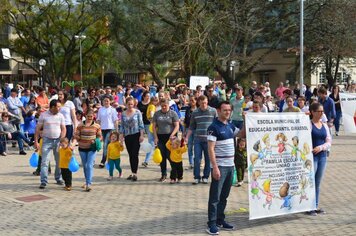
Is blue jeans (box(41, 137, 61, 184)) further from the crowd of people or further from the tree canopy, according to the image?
the tree canopy

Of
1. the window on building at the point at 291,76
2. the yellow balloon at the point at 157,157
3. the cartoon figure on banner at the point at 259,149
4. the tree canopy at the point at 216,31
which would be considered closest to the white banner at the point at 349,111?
the yellow balloon at the point at 157,157

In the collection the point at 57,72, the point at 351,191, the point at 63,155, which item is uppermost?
the point at 57,72

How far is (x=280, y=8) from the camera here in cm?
3688

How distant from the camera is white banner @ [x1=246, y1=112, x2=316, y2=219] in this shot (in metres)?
6.97

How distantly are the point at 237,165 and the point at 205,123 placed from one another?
3.22 ft

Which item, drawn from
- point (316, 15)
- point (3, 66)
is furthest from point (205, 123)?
point (3, 66)

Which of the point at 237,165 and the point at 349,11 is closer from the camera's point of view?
the point at 237,165

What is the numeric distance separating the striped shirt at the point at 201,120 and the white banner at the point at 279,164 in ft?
8.41

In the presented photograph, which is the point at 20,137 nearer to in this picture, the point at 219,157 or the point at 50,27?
the point at 219,157

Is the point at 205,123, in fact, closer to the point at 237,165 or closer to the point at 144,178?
the point at 237,165

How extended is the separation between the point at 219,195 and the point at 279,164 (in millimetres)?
968

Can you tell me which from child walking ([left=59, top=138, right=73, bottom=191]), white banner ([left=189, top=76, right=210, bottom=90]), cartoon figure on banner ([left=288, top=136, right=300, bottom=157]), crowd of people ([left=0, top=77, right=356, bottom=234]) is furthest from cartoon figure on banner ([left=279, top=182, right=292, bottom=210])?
white banner ([left=189, top=76, right=210, bottom=90])

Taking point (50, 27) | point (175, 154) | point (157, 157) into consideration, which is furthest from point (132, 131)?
point (50, 27)

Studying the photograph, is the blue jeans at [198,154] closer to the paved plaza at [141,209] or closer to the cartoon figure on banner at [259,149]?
the paved plaza at [141,209]
